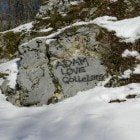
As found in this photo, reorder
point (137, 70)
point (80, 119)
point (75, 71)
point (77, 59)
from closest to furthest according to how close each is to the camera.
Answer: point (80, 119)
point (137, 70)
point (75, 71)
point (77, 59)

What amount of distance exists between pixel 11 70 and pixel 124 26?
3442 millimetres

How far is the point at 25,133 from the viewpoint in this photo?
7.12m

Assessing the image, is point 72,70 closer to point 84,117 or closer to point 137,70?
point 137,70

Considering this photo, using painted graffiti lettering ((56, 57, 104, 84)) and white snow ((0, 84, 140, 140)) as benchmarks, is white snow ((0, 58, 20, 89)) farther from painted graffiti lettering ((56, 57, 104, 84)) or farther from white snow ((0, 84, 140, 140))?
painted graffiti lettering ((56, 57, 104, 84))

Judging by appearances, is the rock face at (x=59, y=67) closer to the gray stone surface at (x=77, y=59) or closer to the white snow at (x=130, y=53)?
the gray stone surface at (x=77, y=59)

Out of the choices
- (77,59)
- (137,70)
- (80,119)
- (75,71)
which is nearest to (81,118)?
(80,119)

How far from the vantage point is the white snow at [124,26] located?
9.55 metres

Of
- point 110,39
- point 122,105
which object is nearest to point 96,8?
point 110,39

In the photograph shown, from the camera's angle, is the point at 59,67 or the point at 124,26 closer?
the point at 59,67

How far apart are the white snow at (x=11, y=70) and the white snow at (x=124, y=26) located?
2.72 m

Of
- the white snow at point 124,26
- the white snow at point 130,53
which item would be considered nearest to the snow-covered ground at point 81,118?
the white snow at point 130,53

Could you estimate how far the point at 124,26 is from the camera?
32.7 feet

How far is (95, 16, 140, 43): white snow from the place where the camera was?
31.3 feet

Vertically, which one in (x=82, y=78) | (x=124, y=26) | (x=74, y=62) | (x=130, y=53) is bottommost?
(x=82, y=78)
